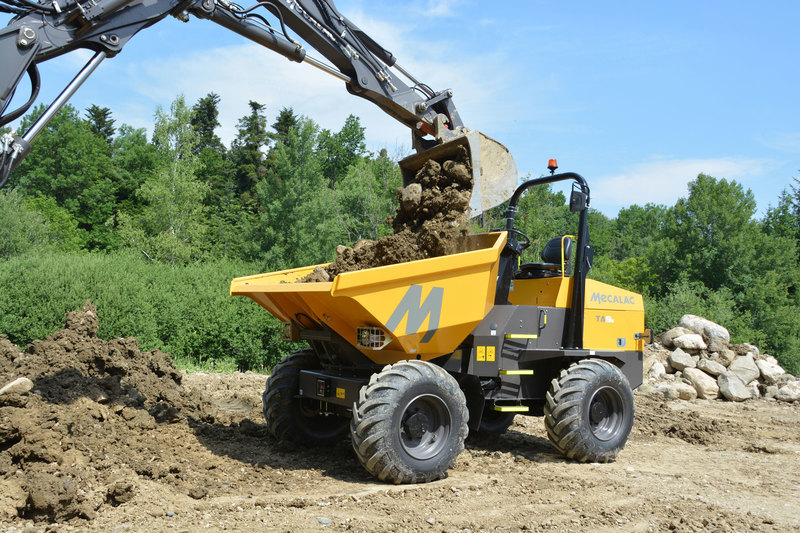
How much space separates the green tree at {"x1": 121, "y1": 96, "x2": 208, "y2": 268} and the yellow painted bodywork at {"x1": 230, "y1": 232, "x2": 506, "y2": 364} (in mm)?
24143

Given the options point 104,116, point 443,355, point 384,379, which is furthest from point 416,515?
point 104,116

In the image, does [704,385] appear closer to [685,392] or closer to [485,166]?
[685,392]

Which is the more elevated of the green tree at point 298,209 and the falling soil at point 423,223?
the green tree at point 298,209

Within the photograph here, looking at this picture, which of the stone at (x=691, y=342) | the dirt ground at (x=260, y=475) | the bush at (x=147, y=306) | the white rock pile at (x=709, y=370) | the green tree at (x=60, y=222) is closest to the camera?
the dirt ground at (x=260, y=475)

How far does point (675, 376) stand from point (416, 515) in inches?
440

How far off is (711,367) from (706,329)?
1672 millimetres

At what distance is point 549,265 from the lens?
7.51 meters

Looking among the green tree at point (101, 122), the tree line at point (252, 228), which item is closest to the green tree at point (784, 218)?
the tree line at point (252, 228)

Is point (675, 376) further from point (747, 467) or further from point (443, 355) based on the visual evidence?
point (443, 355)

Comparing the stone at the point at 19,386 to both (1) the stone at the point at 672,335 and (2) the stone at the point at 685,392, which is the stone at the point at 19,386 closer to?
(2) the stone at the point at 685,392

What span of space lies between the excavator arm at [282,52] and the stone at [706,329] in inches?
406

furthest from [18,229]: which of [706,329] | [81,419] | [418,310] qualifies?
[418,310]

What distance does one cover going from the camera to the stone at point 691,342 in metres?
15.0

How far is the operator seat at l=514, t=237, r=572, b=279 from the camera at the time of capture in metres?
7.44
